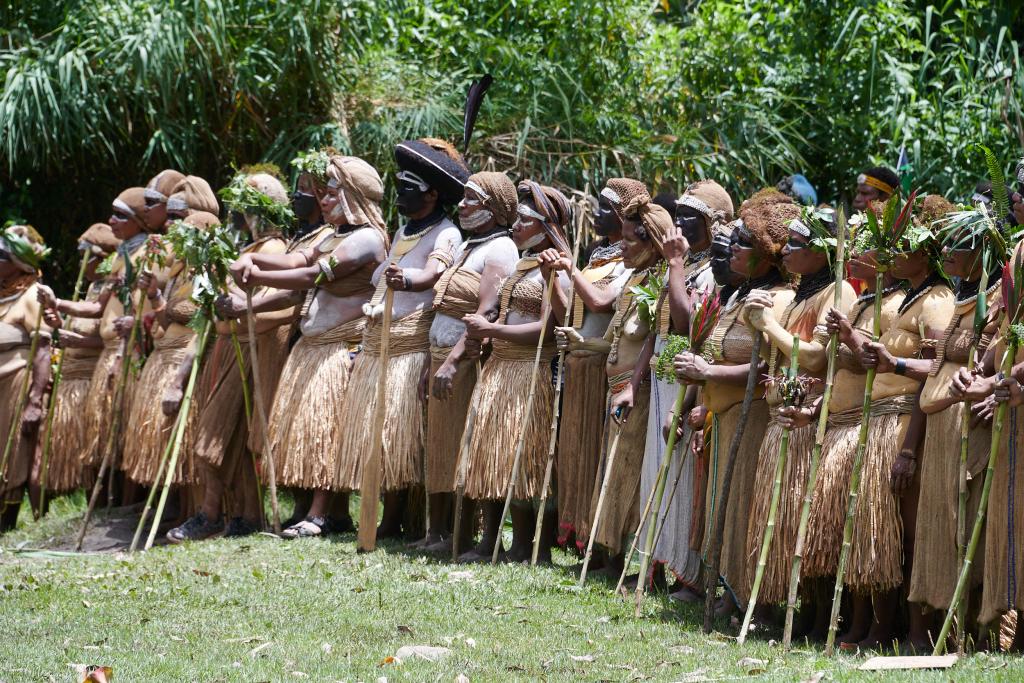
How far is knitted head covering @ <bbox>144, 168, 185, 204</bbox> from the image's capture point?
10.1m

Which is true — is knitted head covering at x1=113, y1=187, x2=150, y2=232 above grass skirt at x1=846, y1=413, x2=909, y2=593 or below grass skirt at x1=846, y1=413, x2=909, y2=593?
above

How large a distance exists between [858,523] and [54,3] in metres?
9.30

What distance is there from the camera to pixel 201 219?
962 centimetres

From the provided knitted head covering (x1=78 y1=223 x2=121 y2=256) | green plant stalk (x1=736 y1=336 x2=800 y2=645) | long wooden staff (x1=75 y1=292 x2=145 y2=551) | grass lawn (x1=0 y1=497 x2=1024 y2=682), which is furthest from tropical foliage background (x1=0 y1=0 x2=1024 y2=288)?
green plant stalk (x1=736 y1=336 x2=800 y2=645)

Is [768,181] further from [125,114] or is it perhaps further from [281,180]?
[125,114]

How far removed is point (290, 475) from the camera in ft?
28.2

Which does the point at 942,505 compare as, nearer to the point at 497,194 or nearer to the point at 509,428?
the point at 509,428

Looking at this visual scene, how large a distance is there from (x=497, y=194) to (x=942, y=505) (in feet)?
10.9

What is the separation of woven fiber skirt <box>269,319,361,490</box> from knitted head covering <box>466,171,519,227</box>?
1179 mm

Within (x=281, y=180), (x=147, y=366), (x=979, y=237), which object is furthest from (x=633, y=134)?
(x=979, y=237)

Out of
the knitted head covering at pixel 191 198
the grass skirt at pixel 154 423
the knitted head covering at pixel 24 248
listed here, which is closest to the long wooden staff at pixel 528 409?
the grass skirt at pixel 154 423

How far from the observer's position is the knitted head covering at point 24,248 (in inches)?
379

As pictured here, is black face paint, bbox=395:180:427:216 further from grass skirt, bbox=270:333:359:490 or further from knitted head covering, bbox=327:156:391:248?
grass skirt, bbox=270:333:359:490

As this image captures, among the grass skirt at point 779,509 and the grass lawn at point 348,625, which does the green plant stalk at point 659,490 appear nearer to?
the grass lawn at point 348,625
